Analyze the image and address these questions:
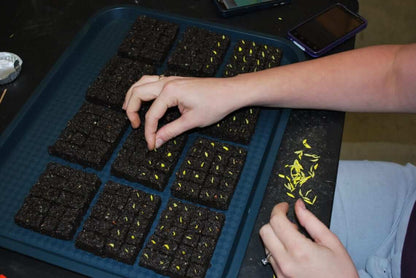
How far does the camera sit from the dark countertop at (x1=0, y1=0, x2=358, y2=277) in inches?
69.7

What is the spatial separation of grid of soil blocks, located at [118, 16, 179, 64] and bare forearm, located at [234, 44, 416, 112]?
1.52 feet

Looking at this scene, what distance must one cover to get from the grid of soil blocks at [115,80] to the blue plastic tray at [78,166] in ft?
0.23

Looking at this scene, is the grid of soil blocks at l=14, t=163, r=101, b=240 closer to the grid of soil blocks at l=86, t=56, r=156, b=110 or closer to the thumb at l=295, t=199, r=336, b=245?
the grid of soil blocks at l=86, t=56, r=156, b=110

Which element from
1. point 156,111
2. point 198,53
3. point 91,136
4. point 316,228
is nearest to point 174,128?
point 156,111

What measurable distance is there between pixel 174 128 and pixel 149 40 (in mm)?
540

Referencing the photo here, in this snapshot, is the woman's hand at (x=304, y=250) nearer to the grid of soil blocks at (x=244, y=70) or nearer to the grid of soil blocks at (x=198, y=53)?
the grid of soil blocks at (x=244, y=70)

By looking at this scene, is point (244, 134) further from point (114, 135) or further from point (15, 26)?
point (15, 26)

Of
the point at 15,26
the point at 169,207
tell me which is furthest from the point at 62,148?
the point at 15,26

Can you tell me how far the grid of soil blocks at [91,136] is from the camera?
172 centimetres

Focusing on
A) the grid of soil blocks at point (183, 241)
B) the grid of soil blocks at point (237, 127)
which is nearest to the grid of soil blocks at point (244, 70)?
the grid of soil blocks at point (237, 127)

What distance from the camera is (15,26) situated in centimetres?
212

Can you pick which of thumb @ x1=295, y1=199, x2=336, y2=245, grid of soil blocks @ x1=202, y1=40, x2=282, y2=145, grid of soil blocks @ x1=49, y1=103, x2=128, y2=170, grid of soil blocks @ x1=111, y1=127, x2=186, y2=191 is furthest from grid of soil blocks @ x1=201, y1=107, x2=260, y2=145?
thumb @ x1=295, y1=199, x2=336, y2=245

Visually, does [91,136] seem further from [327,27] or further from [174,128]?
[327,27]

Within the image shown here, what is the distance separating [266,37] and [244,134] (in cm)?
51
